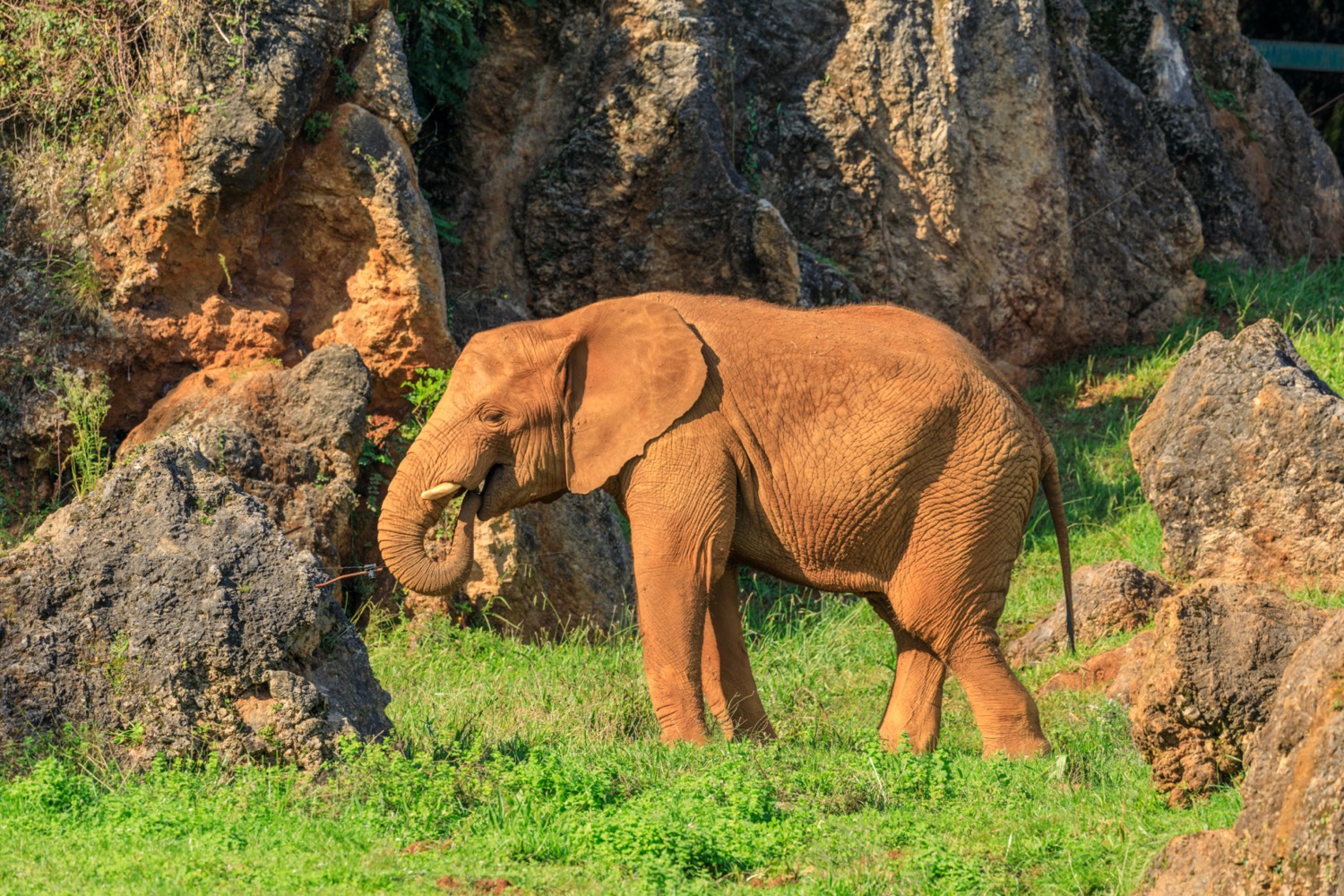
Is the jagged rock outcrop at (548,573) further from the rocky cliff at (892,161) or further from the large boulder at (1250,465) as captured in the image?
the large boulder at (1250,465)

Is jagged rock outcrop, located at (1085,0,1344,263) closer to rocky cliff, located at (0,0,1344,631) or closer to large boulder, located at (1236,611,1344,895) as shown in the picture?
rocky cliff, located at (0,0,1344,631)

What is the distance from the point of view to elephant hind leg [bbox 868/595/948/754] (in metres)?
8.21

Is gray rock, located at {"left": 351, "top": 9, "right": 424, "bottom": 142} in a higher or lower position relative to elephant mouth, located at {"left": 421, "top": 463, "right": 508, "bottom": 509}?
higher

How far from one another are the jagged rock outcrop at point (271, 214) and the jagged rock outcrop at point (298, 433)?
0.53 meters

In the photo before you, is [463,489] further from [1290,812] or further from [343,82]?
[1290,812]

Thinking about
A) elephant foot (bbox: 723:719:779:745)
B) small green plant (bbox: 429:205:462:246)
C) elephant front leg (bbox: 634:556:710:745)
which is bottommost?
elephant foot (bbox: 723:719:779:745)

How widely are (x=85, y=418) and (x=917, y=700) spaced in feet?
17.3

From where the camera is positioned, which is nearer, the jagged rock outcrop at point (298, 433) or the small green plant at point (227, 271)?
the jagged rock outcrop at point (298, 433)

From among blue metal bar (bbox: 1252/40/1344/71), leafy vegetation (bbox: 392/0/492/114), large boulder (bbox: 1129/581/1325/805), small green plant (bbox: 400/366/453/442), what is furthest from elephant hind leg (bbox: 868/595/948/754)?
blue metal bar (bbox: 1252/40/1344/71)

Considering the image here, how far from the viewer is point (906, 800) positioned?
6.43m

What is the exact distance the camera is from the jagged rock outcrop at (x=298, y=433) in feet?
31.1

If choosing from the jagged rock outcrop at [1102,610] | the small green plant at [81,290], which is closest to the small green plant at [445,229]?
the small green plant at [81,290]

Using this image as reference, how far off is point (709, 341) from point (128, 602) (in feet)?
10.0

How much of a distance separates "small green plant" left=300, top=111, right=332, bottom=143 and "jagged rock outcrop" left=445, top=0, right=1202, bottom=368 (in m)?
2.41
